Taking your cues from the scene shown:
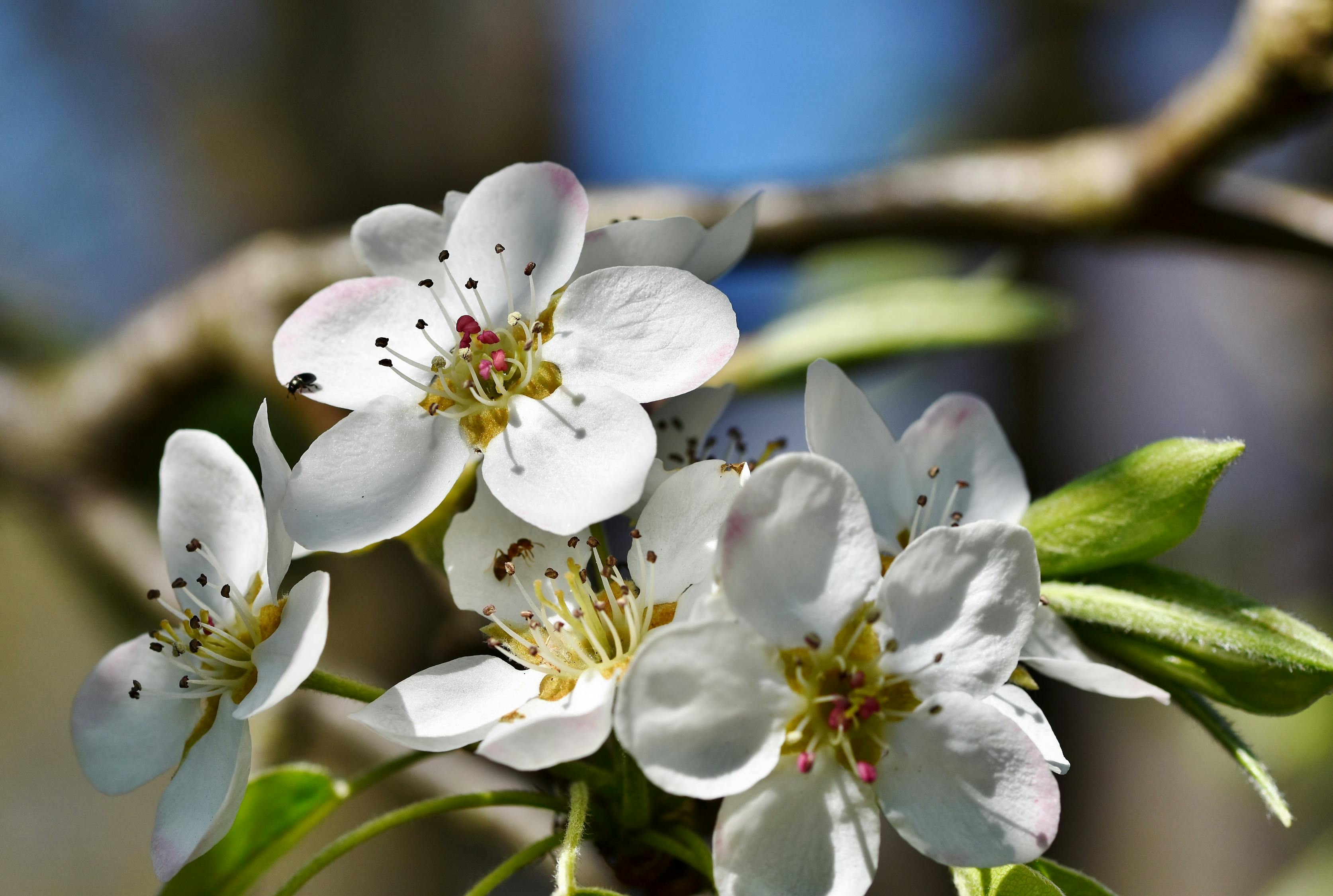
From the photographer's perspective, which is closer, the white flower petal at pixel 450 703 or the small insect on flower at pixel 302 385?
the white flower petal at pixel 450 703

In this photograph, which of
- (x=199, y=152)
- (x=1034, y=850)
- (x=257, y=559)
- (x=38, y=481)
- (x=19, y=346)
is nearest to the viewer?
(x=1034, y=850)

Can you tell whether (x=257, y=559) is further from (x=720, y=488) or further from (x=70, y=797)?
(x=70, y=797)

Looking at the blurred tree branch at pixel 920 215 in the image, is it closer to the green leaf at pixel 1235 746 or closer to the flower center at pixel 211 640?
the flower center at pixel 211 640

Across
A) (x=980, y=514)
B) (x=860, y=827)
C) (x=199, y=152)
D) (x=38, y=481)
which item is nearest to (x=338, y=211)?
(x=199, y=152)

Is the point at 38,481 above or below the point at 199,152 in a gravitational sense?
below

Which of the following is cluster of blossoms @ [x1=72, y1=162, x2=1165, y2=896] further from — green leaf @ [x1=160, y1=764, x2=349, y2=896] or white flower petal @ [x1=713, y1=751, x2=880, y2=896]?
green leaf @ [x1=160, y1=764, x2=349, y2=896]

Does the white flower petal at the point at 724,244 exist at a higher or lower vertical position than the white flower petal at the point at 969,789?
higher

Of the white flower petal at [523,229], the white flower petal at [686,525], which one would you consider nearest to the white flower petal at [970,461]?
the white flower petal at [686,525]
